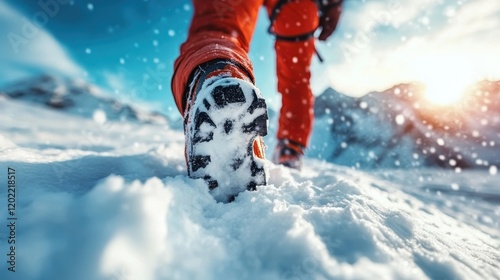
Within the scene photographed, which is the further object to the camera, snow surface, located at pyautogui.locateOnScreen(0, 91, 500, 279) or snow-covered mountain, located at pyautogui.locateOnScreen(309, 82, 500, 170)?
snow-covered mountain, located at pyautogui.locateOnScreen(309, 82, 500, 170)

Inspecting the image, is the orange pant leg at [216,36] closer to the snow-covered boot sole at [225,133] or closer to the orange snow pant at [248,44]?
the orange snow pant at [248,44]

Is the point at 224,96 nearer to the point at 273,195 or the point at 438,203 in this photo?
the point at 273,195

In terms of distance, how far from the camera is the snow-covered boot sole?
1.88 feet

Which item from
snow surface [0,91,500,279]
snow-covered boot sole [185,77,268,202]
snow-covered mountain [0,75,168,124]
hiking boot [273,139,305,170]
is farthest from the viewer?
snow-covered mountain [0,75,168,124]

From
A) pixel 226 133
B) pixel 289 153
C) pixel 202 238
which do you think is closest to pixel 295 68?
pixel 289 153

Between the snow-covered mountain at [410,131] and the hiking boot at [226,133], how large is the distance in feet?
10.6

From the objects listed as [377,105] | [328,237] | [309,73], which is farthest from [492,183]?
[377,105]

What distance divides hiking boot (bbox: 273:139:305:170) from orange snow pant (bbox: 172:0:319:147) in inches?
1.2

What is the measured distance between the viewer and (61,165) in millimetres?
720

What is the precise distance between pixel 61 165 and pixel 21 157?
0.11m

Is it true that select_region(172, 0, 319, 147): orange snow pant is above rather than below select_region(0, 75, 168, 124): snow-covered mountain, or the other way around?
below

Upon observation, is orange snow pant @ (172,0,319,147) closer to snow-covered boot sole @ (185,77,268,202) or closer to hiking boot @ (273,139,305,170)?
hiking boot @ (273,139,305,170)

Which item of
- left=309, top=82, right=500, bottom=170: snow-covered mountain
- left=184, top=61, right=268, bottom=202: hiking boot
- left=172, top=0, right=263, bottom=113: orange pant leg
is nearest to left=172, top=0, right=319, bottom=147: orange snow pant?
left=172, top=0, right=263, bottom=113: orange pant leg

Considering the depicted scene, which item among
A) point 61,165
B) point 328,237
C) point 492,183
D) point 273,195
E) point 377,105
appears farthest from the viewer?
point 377,105
